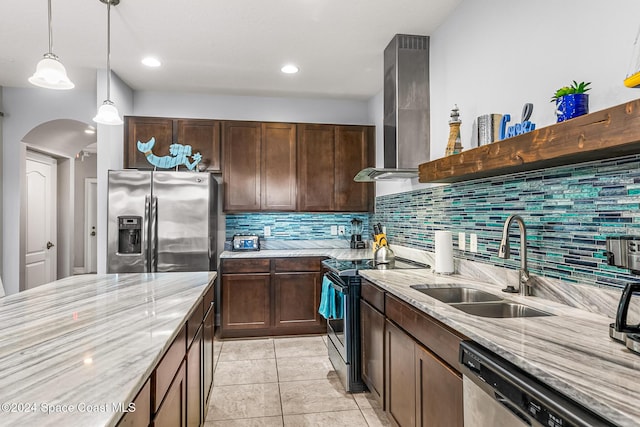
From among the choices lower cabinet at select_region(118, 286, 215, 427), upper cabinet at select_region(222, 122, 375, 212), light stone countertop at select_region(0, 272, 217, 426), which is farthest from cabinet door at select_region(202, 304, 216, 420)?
upper cabinet at select_region(222, 122, 375, 212)

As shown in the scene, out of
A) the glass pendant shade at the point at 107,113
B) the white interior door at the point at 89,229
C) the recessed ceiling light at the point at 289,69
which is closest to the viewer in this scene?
the glass pendant shade at the point at 107,113

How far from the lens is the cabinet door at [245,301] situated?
3941mm

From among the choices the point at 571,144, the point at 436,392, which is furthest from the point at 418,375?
the point at 571,144

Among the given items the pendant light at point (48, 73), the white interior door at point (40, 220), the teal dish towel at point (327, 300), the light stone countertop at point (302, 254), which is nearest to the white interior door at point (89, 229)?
the white interior door at point (40, 220)

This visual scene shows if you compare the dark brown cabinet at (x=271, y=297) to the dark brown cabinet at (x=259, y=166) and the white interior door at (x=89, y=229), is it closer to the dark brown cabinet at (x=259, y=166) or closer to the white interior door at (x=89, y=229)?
the dark brown cabinet at (x=259, y=166)

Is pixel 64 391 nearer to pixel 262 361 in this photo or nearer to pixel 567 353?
pixel 567 353

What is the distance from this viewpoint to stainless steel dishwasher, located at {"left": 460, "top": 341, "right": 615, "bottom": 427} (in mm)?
907

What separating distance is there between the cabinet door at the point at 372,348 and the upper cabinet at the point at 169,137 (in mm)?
2491

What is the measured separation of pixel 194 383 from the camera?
1.92 meters

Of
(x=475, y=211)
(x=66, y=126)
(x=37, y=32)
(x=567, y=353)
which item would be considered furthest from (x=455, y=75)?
(x=66, y=126)

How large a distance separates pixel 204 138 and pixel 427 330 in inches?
133

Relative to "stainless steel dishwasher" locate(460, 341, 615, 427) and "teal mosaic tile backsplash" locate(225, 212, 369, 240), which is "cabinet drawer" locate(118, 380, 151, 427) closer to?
"stainless steel dishwasher" locate(460, 341, 615, 427)

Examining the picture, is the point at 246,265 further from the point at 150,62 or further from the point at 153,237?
the point at 150,62

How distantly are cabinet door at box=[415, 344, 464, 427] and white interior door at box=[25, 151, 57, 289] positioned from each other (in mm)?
5090
